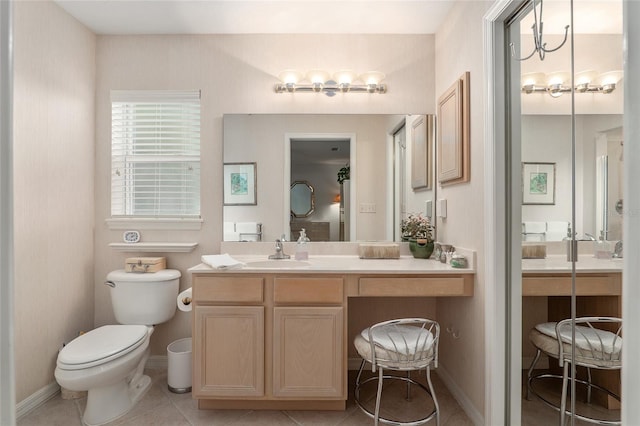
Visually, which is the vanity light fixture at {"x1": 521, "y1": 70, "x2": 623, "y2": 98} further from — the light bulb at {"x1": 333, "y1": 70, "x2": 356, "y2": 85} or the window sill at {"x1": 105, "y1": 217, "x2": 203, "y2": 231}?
the window sill at {"x1": 105, "y1": 217, "x2": 203, "y2": 231}

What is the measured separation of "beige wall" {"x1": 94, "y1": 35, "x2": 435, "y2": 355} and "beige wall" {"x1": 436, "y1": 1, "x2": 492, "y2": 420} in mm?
265

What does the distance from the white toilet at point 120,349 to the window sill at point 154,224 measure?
1.07 feet

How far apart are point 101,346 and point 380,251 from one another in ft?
5.76

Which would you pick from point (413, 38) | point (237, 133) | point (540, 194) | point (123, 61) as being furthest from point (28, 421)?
point (413, 38)

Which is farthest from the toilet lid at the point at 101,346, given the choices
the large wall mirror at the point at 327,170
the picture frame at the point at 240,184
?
the picture frame at the point at 240,184

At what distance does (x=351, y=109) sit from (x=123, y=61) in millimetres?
1710

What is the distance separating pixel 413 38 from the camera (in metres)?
2.55

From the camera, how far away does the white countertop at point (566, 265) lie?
1053 mm

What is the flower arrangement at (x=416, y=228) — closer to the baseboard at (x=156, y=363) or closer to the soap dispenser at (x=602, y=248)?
the soap dispenser at (x=602, y=248)

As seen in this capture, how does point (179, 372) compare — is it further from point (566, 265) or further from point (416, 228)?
point (566, 265)

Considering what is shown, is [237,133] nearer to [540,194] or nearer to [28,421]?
[540,194]

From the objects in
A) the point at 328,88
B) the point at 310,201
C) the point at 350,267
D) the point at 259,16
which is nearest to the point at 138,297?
the point at 310,201

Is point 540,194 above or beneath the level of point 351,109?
beneath

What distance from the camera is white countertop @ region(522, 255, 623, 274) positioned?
1.05 meters
